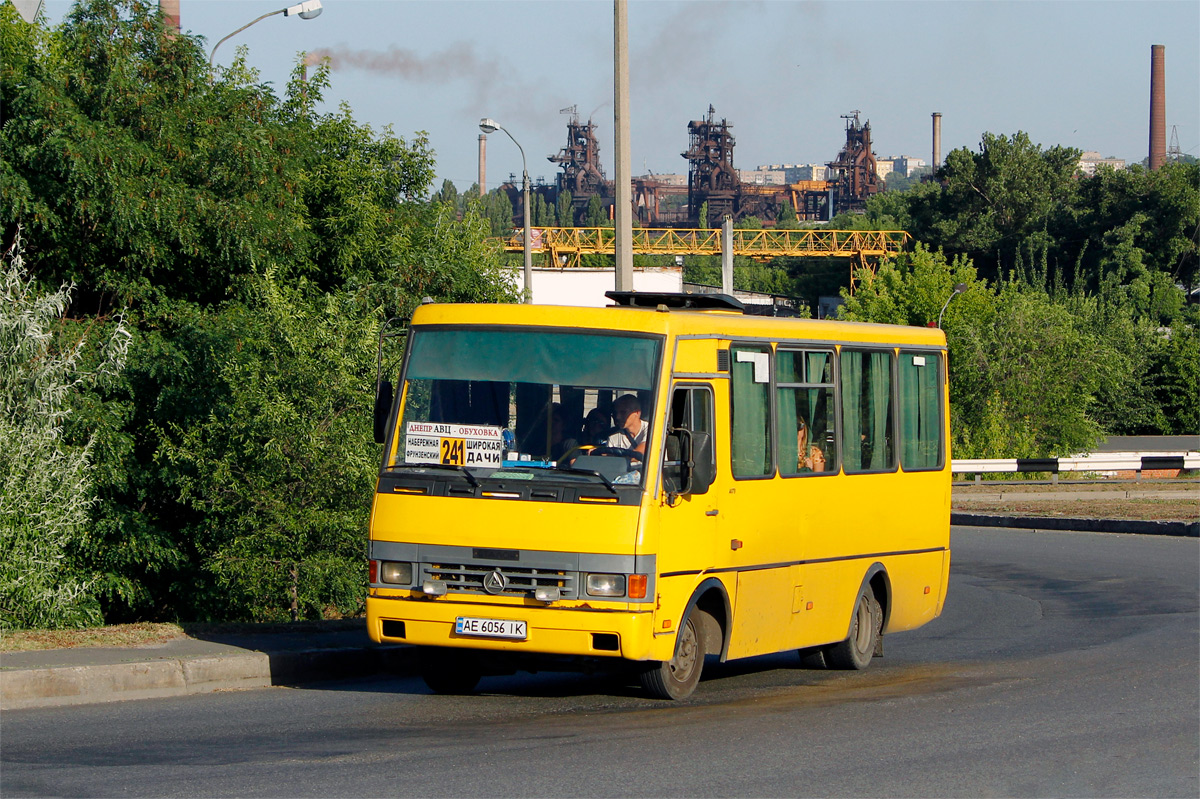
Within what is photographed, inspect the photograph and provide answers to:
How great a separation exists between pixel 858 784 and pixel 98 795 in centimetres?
369

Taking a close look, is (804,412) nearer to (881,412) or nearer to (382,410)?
(881,412)

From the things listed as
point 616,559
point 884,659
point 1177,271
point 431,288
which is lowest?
point 884,659

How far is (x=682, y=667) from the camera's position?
998 cm

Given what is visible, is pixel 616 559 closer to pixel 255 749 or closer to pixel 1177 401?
pixel 255 749

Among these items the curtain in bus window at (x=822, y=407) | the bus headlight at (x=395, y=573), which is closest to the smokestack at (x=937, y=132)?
the curtain in bus window at (x=822, y=407)

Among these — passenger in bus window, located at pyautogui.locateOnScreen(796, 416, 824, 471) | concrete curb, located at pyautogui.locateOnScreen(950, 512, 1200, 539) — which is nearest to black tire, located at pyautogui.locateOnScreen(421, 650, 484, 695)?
passenger in bus window, located at pyautogui.locateOnScreen(796, 416, 824, 471)

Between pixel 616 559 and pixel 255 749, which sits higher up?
pixel 616 559

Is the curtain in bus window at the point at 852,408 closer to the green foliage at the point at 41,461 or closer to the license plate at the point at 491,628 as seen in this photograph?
the license plate at the point at 491,628

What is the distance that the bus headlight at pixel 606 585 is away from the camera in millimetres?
9211

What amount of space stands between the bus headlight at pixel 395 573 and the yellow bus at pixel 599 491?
0.01 m

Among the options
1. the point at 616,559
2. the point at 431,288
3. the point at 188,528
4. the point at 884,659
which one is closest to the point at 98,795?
the point at 616,559

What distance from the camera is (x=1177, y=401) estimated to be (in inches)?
2766

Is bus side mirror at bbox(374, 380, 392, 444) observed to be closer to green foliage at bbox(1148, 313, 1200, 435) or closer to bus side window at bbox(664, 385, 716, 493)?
bus side window at bbox(664, 385, 716, 493)

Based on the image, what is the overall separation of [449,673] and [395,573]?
3.59ft
